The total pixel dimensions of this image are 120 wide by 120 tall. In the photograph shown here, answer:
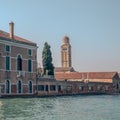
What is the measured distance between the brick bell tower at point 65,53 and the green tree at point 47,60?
4181cm

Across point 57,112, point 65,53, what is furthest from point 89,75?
point 57,112

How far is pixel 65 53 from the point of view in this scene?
319 feet

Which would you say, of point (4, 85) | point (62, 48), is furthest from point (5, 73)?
point (62, 48)

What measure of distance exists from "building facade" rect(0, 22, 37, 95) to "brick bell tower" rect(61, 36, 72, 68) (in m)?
53.5

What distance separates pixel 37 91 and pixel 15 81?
4411 mm

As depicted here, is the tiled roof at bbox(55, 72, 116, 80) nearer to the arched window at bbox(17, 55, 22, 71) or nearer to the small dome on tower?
the small dome on tower

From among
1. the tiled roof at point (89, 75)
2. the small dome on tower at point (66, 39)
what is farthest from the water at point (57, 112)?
the small dome on tower at point (66, 39)

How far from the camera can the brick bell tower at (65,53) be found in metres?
95.1

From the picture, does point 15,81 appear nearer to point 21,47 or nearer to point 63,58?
point 21,47

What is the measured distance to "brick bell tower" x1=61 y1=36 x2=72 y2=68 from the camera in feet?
312

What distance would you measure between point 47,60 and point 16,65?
1393 centimetres

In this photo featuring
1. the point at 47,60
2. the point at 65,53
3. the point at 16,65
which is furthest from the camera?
the point at 65,53

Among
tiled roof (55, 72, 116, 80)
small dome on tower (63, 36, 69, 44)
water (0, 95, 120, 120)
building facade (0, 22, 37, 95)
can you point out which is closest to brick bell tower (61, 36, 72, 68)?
small dome on tower (63, 36, 69, 44)

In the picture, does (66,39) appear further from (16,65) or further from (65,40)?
(16,65)
